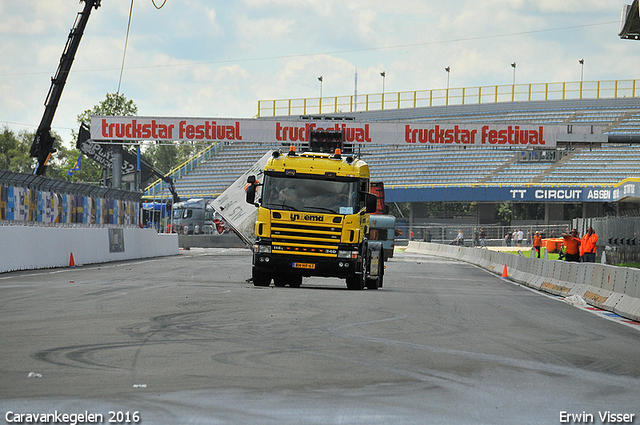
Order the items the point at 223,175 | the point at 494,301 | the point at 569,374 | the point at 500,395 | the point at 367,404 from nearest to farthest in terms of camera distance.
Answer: the point at 367,404 → the point at 500,395 → the point at 569,374 → the point at 494,301 → the point at 223,175

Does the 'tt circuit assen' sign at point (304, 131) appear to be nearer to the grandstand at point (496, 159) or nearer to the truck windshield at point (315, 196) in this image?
the grandstand at point (496, 159)

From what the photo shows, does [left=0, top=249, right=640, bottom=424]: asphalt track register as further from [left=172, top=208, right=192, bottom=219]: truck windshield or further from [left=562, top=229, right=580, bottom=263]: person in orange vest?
[left=172, top=208, right=192, bottom=219]: truck windshield

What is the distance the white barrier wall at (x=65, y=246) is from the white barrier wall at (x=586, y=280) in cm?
1495

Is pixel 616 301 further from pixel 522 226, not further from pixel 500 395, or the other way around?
pixel 522 226

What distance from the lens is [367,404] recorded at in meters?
6.17

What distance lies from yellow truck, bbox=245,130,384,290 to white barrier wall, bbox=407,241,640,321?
201 inches

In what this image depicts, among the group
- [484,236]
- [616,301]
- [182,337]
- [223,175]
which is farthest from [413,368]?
[223,175]

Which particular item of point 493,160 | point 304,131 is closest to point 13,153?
point 493,160

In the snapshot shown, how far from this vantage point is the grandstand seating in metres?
65.3

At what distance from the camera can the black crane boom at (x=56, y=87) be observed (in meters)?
40.7

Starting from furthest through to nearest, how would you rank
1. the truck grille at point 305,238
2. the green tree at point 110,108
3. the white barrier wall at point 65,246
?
the green tree at point 110,108, the white barrier wall at point 65,246, the truck grille at point 305,238

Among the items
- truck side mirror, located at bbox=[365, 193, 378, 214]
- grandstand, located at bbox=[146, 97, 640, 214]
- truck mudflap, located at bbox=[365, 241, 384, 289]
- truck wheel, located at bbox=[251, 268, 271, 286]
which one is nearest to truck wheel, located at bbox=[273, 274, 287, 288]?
truck wheel, located at bbox=[251, 268, 271, 286]

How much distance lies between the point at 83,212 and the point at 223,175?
4433 centimetres


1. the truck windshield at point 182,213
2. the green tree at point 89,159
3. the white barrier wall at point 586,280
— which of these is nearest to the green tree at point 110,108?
the green tree at point 89,159
